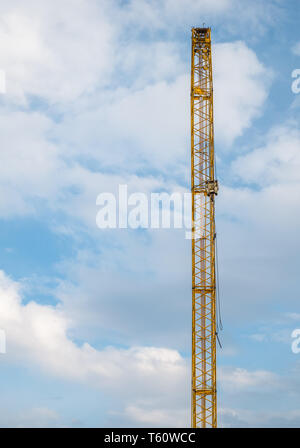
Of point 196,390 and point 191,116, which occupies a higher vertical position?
point 191,116

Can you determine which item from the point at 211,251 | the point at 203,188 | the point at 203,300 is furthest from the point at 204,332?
the point at 203,188

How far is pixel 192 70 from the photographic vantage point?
84125 mm

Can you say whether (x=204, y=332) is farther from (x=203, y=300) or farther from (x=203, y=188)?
(x=203, y=188)

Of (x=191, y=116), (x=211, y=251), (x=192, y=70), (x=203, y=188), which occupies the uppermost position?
(x=192, y=70)

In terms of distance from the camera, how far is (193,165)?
8138 cm
